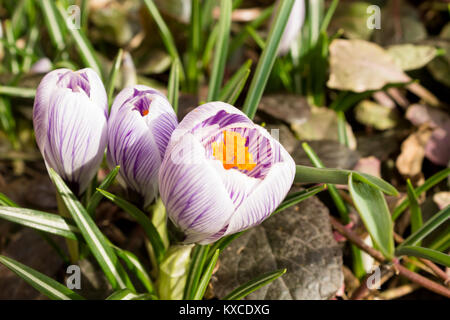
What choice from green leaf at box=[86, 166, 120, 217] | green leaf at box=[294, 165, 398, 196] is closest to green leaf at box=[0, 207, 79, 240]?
green leaf at box=[86, 166, 120, 217]

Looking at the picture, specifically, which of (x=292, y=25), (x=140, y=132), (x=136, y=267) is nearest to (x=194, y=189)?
(x=140, y=132)

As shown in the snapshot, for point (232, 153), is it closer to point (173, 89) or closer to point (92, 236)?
point (92, 236)

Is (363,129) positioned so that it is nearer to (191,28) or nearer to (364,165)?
(364,165)

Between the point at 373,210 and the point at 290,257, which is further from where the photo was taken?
the point at 290,257

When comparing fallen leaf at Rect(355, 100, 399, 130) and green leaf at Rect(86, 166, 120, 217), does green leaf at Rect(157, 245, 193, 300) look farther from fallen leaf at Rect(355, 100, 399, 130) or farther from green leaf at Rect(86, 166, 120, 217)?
fallen leaf at Rect(355, 100, 399, 130)
